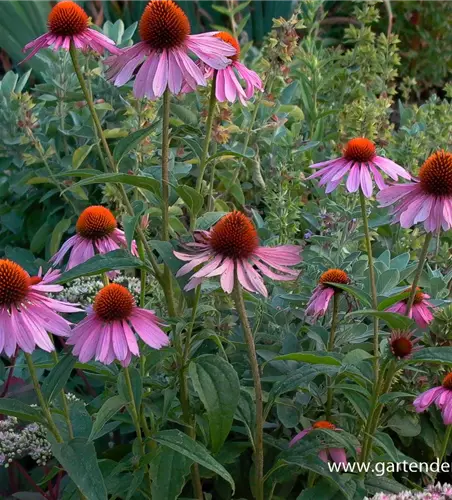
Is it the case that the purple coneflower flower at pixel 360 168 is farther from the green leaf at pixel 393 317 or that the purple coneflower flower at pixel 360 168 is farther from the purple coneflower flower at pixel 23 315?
the purple coneflower flower at pixel 23 315

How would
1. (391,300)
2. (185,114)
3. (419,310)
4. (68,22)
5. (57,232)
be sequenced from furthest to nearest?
(57,232), (185,114), (419,310), (68,22), (391,300)

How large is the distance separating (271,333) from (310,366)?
1.64ft

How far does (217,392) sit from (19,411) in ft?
0.95

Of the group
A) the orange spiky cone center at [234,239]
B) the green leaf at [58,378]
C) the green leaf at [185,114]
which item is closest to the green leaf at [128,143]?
the orange spiky cone center at [234,239]

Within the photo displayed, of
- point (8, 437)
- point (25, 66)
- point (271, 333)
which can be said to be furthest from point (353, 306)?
point (25, 66)

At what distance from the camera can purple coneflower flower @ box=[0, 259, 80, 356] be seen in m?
1.14

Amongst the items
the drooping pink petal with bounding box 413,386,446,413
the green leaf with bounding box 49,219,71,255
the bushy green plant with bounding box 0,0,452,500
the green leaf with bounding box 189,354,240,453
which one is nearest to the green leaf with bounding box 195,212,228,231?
the bushy green plant with bounding box 0,0,452,500

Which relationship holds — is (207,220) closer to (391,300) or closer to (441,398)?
(391,300)

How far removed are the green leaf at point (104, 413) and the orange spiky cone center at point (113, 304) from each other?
125 millimetres

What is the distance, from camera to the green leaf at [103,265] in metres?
1.21

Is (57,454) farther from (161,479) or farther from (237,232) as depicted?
(237,232)

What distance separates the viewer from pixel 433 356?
1.23 m

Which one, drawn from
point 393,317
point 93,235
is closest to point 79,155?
point 93,235

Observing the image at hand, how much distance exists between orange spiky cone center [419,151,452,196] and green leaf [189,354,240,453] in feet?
1.35
